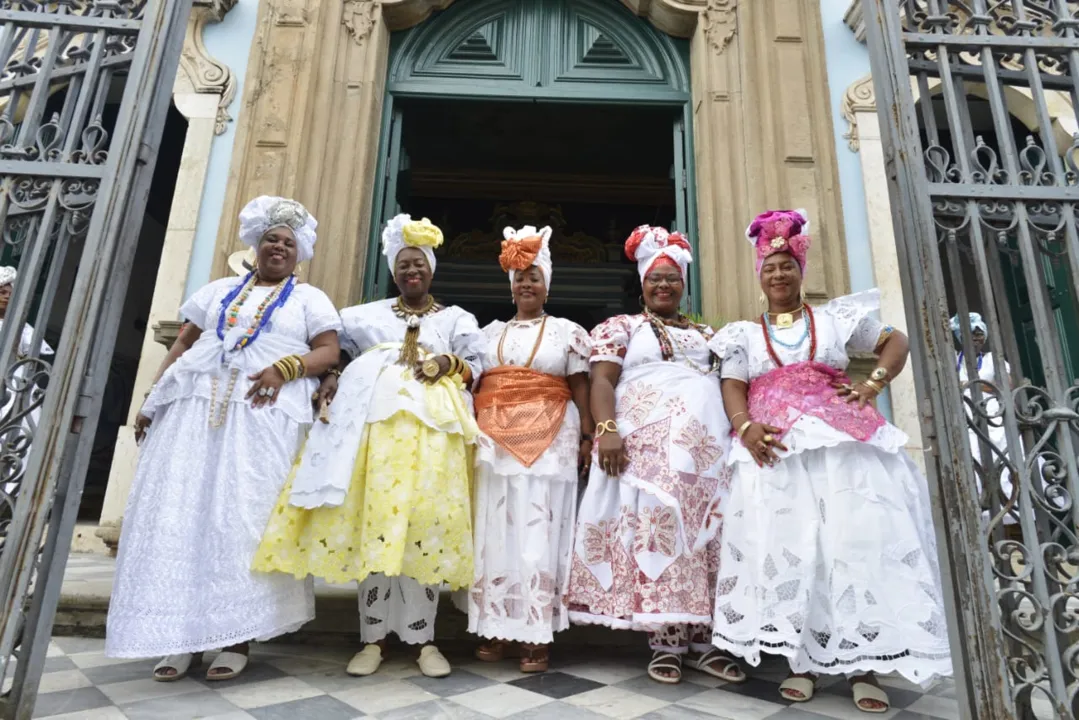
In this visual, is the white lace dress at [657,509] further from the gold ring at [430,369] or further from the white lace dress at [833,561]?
the gold ring at [430,369]

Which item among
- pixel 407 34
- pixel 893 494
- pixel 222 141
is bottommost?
pixel 893 494

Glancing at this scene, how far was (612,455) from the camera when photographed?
2.79 m

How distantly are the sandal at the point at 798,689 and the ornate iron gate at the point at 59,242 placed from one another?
236cm

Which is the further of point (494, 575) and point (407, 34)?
point (407, 34)

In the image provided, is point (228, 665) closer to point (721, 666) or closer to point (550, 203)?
point (721, 666)

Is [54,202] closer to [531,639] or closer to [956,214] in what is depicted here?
[531,639]

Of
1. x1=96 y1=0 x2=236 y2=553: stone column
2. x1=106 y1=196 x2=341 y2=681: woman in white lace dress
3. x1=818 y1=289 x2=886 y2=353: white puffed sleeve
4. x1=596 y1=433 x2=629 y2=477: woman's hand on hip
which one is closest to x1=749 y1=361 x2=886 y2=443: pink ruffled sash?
x1=818 y1=289 x2=886 y2=353: white puffed sleeve

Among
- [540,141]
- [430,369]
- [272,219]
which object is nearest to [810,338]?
[430,369]

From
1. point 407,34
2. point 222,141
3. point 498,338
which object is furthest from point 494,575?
point 407,34

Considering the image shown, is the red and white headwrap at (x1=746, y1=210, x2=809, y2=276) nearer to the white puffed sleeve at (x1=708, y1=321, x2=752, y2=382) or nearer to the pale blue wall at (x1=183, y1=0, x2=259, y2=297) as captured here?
the white puffed sleeve at (x1=708, y1=321, x2=752, y2=382)

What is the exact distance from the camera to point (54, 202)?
7.38ft

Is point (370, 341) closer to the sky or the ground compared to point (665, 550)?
closer to the sky

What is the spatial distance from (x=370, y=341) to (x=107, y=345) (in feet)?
3.34

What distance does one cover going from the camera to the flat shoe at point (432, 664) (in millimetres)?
2531
